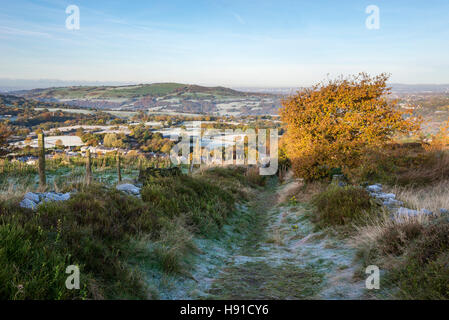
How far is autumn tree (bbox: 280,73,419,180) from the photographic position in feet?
40.2

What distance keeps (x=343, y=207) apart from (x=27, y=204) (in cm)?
713

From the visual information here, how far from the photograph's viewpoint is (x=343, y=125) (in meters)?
12.9

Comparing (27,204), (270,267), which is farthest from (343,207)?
(27,204)

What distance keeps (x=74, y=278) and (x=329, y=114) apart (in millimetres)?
13116

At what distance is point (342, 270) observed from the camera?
15.8 feet

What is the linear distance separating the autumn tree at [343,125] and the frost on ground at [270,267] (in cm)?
484

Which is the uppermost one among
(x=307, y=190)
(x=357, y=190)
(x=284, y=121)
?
(x=284, y=121)

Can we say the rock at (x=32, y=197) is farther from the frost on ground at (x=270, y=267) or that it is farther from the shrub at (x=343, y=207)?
the shrub at (x=343, y=207)

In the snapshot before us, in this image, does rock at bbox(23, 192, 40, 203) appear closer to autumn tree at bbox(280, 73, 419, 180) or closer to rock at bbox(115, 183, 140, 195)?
rock at bbox(115, 183, 140, 195)

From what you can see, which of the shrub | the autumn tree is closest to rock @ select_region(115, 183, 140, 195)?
the shrub

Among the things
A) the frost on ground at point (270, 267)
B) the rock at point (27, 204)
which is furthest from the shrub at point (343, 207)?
the rock at point (27, 204)
